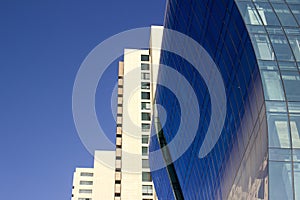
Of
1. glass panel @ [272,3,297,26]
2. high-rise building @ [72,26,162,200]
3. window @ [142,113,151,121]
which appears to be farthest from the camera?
window @ [142,113,151,121]

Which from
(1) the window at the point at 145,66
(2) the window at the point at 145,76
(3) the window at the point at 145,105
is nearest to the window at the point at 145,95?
(3) the window at the point at 145,105

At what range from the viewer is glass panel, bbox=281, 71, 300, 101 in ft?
94.1

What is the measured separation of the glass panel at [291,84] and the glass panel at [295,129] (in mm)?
1076

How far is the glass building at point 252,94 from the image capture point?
89.6 ft

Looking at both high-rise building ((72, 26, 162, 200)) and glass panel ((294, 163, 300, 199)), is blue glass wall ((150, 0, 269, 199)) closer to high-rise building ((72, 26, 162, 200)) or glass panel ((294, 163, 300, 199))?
glass panel ((294, 163, 300, 199))

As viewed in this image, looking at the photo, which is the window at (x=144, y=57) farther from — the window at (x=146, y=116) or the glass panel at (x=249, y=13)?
the glass panel at (x=249, y=13)

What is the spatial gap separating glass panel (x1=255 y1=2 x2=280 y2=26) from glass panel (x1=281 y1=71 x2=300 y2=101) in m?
3.76

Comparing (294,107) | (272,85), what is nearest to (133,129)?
(272,85)

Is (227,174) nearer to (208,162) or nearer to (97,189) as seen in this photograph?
(208,162)

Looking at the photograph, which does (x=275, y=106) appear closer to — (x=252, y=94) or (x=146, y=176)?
(x=252, y=94)

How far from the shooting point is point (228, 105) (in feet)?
116

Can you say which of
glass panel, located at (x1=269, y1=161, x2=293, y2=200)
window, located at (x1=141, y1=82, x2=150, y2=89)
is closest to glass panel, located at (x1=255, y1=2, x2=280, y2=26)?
glass panel, located at (x1=269, y1=161, x2=293, y2=200)

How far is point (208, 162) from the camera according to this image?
4250 centimetres

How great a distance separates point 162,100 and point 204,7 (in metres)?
23.2
